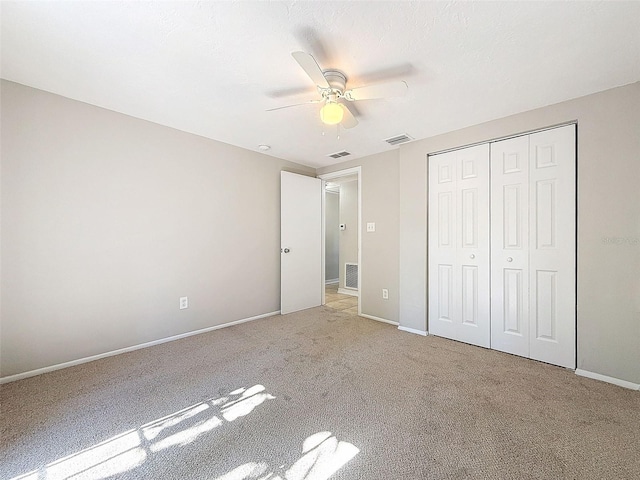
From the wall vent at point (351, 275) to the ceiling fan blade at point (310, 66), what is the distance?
4249 mm

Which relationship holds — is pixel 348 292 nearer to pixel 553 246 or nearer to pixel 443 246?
pixel 443 246

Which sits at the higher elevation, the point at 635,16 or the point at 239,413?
the point at 635,16

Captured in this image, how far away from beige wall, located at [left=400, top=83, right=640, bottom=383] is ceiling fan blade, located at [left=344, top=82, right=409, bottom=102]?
59.7 inches

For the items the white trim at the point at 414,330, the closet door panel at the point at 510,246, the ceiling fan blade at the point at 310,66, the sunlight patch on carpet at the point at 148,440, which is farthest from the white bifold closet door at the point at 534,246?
the sunlight patch on carpet at the point at 148,440

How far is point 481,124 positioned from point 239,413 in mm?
3248

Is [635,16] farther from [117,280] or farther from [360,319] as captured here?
[117,280]

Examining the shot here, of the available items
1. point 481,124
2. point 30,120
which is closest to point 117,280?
point 30,120

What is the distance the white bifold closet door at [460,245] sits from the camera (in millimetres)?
2787

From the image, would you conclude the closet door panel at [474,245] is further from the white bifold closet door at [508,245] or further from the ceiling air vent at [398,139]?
the ceiling air vent at [398,139]

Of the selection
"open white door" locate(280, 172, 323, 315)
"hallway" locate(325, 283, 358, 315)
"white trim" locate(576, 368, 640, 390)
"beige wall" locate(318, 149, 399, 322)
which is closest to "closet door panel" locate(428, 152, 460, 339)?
"beige wall" locate(318, 149, 399, 322)

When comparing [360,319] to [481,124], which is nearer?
[481,124]

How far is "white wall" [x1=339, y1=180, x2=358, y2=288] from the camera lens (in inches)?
221

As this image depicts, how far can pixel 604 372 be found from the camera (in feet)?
6.97

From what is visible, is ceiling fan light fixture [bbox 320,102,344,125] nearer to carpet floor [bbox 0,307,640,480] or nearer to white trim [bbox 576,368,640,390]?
carpet floor [bbox 0,307,640,480]
